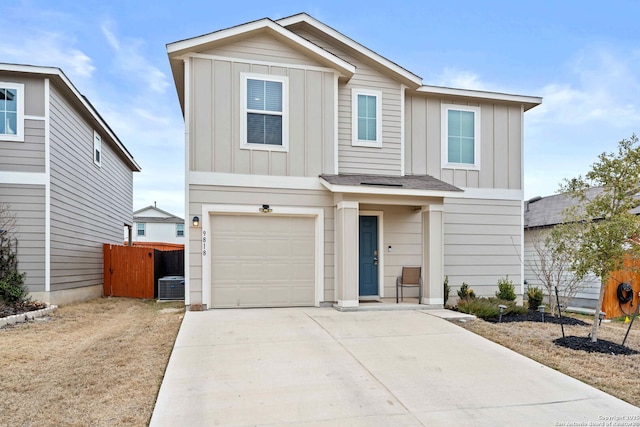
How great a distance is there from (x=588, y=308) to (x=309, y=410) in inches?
479

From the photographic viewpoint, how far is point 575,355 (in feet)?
18.6

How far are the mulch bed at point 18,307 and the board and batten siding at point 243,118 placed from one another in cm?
459

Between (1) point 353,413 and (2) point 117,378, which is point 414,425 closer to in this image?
(1) point 353,413

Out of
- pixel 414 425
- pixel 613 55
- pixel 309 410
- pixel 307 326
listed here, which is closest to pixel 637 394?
pixel 414 425

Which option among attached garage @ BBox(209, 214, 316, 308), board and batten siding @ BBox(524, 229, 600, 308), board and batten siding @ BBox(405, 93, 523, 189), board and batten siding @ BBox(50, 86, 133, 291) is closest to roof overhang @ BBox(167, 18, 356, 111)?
board and batten siding @ BBox(405, 93, 523, 189)

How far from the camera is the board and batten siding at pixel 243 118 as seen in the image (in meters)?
8.36

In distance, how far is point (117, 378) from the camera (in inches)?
182

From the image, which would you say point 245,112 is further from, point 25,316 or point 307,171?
point 25,316

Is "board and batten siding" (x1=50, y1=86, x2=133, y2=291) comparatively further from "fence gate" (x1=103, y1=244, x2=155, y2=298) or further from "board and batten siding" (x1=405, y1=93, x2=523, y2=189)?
"board and batten siding" (x1=405, y1=93, x2=523, y2=189)

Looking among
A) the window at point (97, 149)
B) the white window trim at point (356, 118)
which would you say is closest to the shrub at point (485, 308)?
the white window trim at point (356, 118)

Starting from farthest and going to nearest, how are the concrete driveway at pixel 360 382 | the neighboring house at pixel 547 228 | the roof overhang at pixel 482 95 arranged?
the neighboring house at pixel 547 228
the roof overhang at pixel 482 95
the concrete driveway at pixel 360 382

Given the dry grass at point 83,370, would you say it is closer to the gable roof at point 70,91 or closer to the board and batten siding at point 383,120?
the board and batten siding at point 383,120

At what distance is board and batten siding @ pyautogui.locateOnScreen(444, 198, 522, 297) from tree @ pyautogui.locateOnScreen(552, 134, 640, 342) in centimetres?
400

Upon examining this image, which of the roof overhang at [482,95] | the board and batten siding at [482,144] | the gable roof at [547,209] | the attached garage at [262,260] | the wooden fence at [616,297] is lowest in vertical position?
the wooden fence at [616,297]
